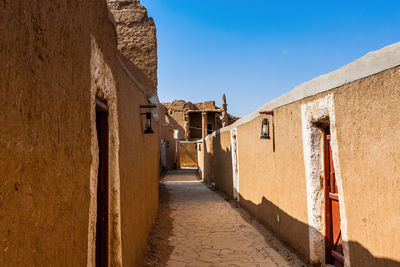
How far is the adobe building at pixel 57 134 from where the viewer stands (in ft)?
3.26

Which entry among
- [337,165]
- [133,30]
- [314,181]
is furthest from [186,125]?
[337,165]

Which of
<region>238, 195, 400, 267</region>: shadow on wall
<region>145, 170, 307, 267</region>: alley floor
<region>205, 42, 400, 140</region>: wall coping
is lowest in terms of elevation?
<region>145, 170, 307, 267</region>: alley floor

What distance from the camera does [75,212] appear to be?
162 cm

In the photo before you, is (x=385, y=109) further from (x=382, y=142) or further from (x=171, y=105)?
(x=171, y=105)

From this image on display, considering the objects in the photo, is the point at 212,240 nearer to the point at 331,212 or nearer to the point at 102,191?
the point at 331,212

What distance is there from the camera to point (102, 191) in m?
2.77

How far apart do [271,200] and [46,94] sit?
525 cm

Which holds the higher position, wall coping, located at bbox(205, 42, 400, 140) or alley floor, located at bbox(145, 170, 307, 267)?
wall coping, located at bbox(205, 42, 400, 140)

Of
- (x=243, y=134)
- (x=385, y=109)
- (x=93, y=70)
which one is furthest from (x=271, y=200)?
(x=93, y=70)

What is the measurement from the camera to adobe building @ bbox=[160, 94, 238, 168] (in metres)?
26.1

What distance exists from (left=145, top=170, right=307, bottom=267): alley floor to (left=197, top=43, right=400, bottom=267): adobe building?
0.28 meters

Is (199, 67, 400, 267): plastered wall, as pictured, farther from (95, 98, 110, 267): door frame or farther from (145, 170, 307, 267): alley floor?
(95, 98, 110, 267): door frame

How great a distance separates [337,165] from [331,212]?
972 mm

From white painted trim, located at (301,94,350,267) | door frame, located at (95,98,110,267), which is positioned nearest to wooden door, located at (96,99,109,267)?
door frame, located at (95,98,110,267)
